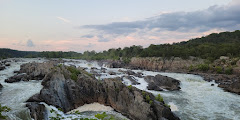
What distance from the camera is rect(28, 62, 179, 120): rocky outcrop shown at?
18.2m

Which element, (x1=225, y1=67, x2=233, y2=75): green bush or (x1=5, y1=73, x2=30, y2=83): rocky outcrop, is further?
(x1=225, y1=67, x2=233, y2=75): green bush

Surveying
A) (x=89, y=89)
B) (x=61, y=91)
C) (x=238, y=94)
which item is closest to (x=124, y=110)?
(x=89, y=89)

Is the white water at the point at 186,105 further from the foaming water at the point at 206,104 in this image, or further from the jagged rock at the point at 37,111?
the jagged rock at the point at 37,111

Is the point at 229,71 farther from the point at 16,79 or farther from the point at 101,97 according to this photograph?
the point at 16,79

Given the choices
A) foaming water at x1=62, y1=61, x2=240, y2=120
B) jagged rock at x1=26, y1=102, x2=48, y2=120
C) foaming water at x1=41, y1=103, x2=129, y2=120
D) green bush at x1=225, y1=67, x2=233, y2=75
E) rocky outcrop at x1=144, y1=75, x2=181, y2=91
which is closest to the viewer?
jagged rock at x1=26, y1=102, x2=48, y2=120

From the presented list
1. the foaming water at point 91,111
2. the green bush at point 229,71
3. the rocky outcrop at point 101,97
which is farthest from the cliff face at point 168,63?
the foaming water at point 91,111

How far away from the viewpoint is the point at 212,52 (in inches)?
3046

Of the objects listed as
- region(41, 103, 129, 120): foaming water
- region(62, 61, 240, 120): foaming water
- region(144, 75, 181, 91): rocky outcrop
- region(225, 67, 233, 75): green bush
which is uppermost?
region(225, 67, 233, 75): green bush

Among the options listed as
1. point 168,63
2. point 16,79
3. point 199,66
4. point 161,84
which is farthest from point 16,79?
point 168,63

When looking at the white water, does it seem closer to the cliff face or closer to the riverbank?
the riverbank

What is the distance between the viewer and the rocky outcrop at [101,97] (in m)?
18.2

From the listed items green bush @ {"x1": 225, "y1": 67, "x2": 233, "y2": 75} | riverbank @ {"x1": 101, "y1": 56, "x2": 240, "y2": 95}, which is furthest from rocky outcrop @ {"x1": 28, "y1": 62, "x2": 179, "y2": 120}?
green bush @ {"x1": 225, "y1": 67, "x2": 233, "y2": 75}

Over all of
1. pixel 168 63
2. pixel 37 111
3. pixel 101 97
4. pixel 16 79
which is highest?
pixel 168 63

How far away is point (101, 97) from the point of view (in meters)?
22.5
